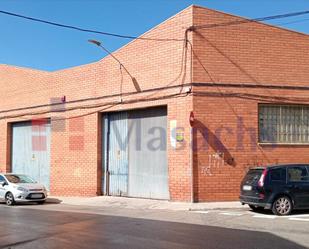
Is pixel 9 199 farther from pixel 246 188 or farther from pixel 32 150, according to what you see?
pixel 246 188

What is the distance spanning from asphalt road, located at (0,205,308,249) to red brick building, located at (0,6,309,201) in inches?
152

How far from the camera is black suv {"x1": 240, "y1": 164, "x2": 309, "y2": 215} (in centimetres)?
1330

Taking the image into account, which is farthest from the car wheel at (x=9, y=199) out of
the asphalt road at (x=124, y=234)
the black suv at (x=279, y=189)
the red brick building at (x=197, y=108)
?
the black suv at (x=279, y=189)

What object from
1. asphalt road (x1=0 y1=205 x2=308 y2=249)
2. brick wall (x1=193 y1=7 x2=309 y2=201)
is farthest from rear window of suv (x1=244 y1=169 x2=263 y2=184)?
brick wall (x1=193 y1=7 x2=309 y2=201)

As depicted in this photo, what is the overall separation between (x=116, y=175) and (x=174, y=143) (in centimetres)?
401

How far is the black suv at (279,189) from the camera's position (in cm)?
1330

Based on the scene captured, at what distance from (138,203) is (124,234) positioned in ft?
24.0

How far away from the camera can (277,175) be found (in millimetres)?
13539

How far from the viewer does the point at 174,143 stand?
56.5ft

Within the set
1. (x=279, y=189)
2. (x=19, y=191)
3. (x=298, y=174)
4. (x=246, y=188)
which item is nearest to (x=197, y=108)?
(x=246, y=188)

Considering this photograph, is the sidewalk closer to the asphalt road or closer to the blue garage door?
the asphalt road

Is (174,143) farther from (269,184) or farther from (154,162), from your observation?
(269,184)

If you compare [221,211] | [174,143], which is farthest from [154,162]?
[221,211]

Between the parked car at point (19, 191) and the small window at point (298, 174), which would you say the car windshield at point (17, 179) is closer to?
the parked car at point (19, 191)
